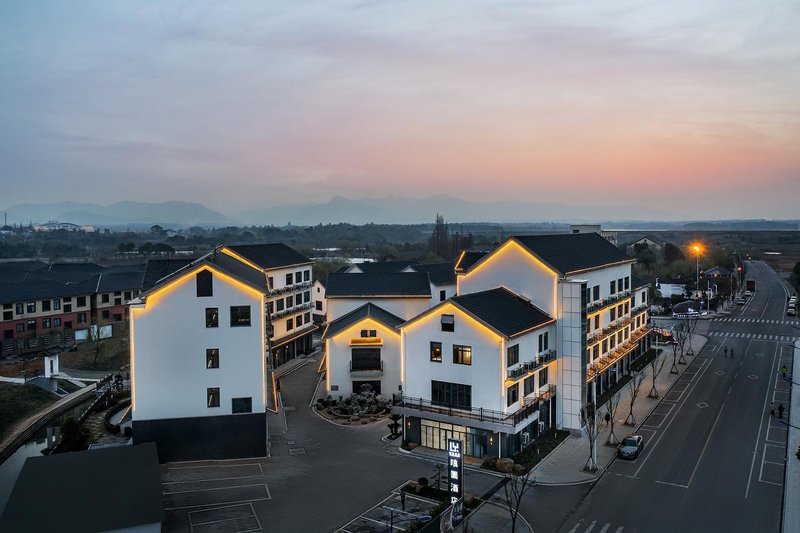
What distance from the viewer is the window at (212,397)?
105ft

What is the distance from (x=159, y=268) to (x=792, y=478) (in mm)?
39281

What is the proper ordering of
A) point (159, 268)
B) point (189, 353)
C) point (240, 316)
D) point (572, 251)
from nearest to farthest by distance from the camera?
point (189, 353)
point (240, 316)
point (159, 268)
point (572, 251)

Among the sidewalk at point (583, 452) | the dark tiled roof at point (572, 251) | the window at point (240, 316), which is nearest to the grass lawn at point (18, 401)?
the window at point (240, 316)

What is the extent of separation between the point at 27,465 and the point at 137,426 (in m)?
7.29

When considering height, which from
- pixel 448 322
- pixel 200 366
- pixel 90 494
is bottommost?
pixel 90 494

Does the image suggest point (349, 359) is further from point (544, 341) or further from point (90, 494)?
point (90, 494)

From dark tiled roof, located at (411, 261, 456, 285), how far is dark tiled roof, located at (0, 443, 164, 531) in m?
29.8

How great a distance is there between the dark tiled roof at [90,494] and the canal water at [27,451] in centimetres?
802

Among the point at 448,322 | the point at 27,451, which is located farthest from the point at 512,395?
the point at 27,451

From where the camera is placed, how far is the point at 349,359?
141 feet

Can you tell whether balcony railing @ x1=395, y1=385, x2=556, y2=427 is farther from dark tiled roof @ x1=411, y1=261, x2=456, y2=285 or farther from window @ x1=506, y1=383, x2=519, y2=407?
dark tiled roof @ x1=411, y1=261, x2=456, y2=285

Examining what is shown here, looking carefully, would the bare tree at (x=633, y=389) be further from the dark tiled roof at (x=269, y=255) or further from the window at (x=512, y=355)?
the dark tiled roof at (x=269, y=255)

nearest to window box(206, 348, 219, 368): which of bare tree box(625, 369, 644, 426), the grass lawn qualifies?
the grass lawn

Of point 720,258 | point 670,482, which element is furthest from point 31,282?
point 720,258
